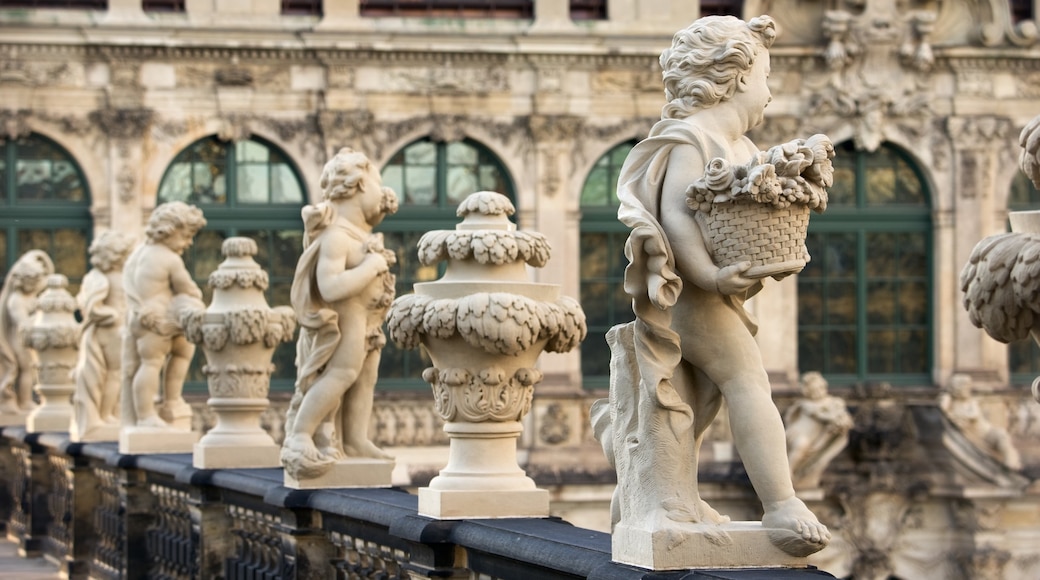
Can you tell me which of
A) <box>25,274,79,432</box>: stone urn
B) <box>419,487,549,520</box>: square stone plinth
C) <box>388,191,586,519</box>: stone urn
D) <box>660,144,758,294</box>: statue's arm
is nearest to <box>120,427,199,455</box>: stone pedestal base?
<box>25,274,79,432</box>: stone urn

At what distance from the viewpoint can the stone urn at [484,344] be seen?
806cm

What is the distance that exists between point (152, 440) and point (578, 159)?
1847 cm

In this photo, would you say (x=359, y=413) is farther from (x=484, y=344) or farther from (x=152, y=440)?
(x=152, y=440)

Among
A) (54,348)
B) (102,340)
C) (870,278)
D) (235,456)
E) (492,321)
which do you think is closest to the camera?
(492,321)

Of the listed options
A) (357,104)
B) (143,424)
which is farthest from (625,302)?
(143,424)

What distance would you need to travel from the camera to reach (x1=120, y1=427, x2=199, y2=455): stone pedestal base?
13.4 meters

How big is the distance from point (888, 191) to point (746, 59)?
26542 millimetres

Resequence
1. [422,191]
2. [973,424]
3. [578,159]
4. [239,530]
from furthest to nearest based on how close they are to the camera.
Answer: [578,159] < [973,424] < [422,191] < [239,530]

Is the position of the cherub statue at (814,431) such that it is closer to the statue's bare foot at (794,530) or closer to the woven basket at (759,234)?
the statue's bare foot at (794,530)

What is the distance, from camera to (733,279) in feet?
19.7

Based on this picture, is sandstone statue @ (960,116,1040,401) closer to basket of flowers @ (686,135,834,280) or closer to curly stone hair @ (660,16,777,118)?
basket of flowers @ (686,135,834,280)

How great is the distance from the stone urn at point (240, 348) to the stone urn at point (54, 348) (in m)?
5.70

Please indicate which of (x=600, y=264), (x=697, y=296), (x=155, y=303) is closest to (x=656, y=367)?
(x=697, y=296)

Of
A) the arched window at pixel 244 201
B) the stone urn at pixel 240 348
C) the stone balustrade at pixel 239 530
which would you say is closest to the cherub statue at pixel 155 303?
the stone balustrade at pixel 239 530
